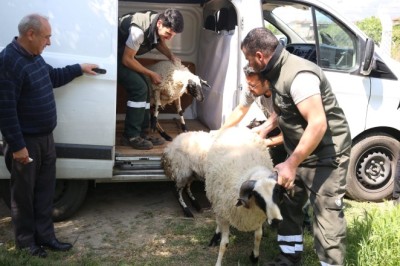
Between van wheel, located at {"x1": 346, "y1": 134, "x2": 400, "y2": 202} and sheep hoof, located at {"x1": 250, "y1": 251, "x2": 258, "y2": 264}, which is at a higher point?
van wheel, located at {"x1": 346, "y1": 134, "x2": 400, "y2": 202}

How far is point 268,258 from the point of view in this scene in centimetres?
384

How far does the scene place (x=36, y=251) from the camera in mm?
3738

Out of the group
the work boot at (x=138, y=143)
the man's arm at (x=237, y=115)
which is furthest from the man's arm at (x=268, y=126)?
the work boot at (x=138, y=143)

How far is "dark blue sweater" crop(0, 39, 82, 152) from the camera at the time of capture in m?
3.28

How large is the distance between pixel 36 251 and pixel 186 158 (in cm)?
160

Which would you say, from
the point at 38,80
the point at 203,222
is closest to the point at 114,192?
the point at 203,222

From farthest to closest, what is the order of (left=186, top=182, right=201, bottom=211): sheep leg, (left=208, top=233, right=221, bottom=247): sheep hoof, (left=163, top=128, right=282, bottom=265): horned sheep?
1. (left=186, top=182, right=201, bottom=211): sheep leg
2. (left=208, top=233, right=221, bottom=247): sheep hoof
3. (left=163, top=128, right=282, bottom=265): horned sheep

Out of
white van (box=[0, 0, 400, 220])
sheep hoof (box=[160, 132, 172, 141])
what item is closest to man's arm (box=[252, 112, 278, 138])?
white van (box=[0, 0, 400, 220])

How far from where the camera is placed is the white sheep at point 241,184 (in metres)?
3.05

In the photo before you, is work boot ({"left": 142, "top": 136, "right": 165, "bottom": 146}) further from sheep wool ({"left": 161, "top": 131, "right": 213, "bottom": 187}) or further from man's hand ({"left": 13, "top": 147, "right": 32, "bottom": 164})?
man's hand ({"left": 13, "top": 147, "right": 32, "bottom": 164})

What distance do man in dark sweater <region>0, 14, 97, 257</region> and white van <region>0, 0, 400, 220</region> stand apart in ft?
0.69

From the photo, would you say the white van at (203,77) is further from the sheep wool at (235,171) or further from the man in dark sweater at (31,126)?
the sheep wool at (235,171)

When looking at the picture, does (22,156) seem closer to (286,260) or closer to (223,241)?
(223,241)

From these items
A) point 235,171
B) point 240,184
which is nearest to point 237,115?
point 235,171
